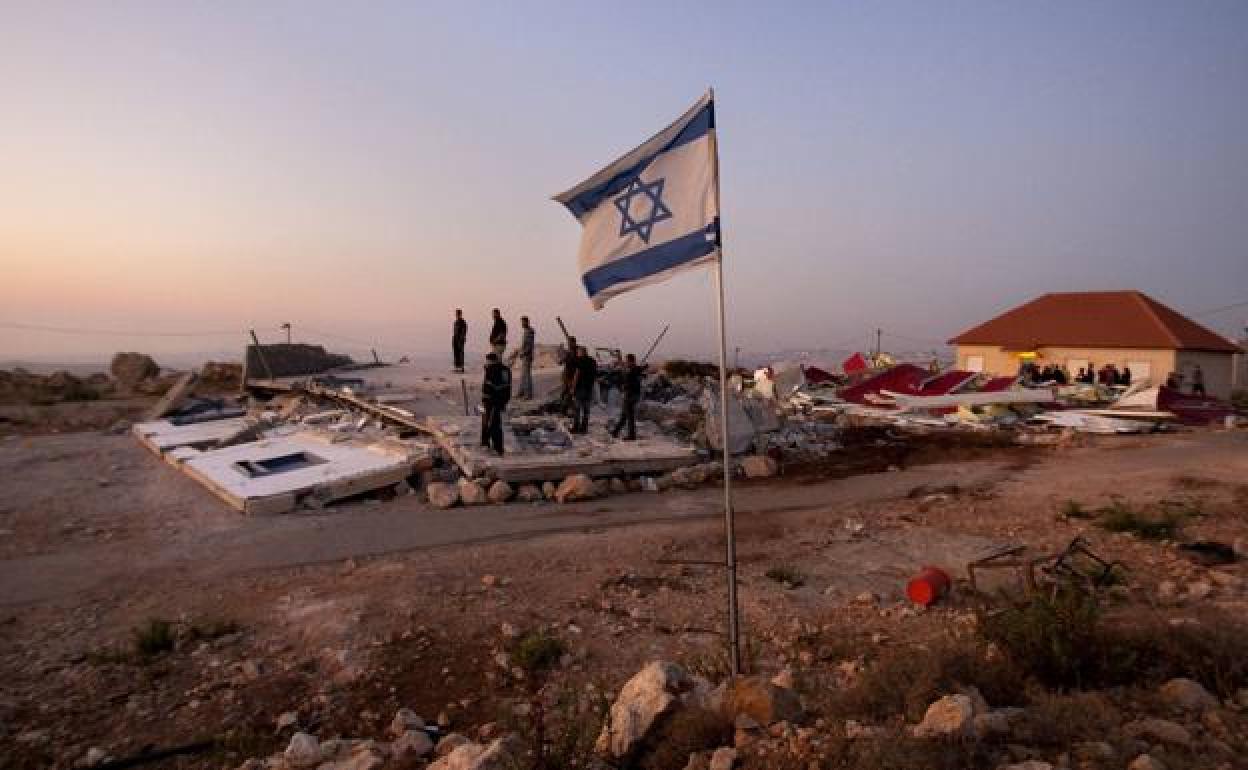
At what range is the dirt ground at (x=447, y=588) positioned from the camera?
4.33 m

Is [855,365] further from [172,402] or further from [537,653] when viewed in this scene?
[537,653]

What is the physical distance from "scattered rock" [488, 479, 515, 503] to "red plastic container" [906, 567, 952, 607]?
19.9ft

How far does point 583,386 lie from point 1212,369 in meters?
29.4

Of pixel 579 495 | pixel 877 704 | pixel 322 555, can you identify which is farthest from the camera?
pixel 579 495

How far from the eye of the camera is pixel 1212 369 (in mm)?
28016

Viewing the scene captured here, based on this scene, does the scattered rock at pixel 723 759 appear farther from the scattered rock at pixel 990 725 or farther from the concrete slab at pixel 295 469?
the concrete slab at pixel 295 469

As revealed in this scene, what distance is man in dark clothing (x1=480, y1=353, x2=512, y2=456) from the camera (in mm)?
10625

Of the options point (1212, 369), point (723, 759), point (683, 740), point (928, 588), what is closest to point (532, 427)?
point (928, 588)

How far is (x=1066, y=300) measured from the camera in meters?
32.4

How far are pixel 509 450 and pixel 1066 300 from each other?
31722 millimetres

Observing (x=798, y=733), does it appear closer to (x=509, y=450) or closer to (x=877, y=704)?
(x=877, y=704)

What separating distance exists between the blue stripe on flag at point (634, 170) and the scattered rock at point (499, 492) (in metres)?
5.91

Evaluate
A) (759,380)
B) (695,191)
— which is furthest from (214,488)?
(759,380)

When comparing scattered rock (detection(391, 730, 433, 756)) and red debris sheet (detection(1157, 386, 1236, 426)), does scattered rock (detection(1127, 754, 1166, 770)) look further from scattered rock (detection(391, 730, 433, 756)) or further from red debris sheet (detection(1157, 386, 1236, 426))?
red debris sheet (detection(1157, 386, 1236, 426))
